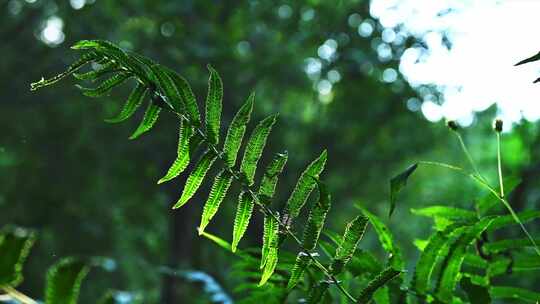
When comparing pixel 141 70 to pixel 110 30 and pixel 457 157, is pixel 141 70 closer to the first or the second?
pixel 110 30

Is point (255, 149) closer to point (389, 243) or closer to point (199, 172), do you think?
point (199, 172)

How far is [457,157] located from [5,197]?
6.28 meters

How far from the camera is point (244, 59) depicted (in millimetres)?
5719

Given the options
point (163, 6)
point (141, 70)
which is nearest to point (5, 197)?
point (163, 6)

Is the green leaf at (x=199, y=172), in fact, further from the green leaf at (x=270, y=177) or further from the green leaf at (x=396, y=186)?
the green leaf at (x=396, y=186)

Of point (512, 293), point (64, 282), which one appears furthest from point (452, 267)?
point (64, 282)

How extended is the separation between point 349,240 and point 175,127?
17.3 feet

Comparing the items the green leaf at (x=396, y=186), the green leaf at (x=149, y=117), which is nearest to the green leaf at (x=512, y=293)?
the green leaf at (x=396, y=186)

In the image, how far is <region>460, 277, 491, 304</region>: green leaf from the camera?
665 mm

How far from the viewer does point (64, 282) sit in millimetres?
350

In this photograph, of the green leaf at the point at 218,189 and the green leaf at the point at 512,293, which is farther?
the green leaf at the point at 512,293

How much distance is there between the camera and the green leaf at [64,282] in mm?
344

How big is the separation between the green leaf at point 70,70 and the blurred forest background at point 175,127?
141 inches

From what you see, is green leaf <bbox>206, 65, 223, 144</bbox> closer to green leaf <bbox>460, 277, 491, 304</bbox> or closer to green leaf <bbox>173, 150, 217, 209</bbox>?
green leaf <bbox>173, 150, 217, 209</bbox>
